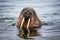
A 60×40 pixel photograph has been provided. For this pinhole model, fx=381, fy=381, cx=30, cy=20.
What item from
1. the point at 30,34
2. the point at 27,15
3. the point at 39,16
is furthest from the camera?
the point at 39,16

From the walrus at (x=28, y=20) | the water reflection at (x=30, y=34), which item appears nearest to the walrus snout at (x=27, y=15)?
the walrus at (x=28, y=20)

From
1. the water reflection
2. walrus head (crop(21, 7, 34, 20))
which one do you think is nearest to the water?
the water reflection

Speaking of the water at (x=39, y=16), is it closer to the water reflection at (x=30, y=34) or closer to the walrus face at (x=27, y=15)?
the water reflection at (x=30, y=34)

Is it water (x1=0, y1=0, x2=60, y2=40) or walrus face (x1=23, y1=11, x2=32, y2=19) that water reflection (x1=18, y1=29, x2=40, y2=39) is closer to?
water (x1=0, y1=0, x2=60, y2=40)

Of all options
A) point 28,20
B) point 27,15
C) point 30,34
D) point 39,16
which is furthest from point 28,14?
→ point 39,16

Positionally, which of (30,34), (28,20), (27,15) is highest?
(27,15)

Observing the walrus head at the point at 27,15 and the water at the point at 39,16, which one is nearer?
the water at the point at 39,16

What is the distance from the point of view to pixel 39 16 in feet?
49.6

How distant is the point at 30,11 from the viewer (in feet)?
41.2

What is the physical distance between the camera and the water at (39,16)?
11.7m

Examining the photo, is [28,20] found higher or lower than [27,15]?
lower

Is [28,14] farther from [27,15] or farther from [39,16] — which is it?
[39,16]

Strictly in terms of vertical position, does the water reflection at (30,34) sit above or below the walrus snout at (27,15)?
below

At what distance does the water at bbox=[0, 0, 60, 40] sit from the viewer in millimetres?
11680
